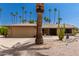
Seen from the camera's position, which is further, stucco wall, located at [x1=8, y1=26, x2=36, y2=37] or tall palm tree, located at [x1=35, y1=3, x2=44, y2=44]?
stucco wall, located at [x1=8, y1=26, x2=36, y2=37]

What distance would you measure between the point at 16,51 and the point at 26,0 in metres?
2.39

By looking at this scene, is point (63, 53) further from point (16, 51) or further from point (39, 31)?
point (39, 31)

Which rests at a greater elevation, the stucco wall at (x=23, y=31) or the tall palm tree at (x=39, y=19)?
the tall palm tree at (x=39, y=19)

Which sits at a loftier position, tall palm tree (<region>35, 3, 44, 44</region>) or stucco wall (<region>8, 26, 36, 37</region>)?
tall palm tree (<region>35, 3, 44, 44</region>)

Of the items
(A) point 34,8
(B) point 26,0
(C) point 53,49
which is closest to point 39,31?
(A) point 34,8

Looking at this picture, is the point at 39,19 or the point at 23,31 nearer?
the point at 39,19

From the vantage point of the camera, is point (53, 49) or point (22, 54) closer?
point (22, 54)

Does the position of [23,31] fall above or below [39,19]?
below

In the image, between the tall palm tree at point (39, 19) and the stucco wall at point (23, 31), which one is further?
the stucco wall at point (23, 31)

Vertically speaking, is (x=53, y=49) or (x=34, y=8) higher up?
(x=34, y=8)

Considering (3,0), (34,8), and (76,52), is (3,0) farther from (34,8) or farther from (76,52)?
(76,52)

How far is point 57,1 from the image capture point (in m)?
10.3

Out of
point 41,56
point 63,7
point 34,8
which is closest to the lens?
point 41,56

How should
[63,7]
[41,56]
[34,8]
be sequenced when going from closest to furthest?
1. [41,56]
2. [63,7]
3. [34,8]
